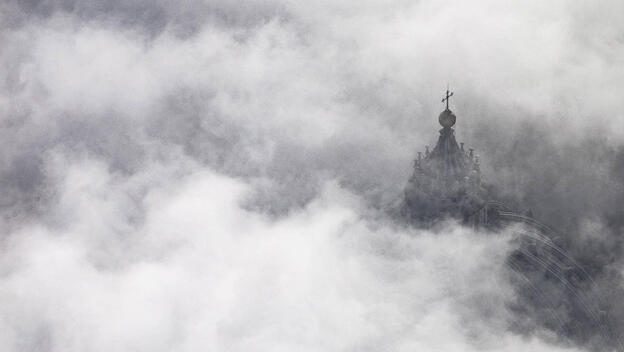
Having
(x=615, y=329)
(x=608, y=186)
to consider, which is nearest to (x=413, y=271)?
(x=615, y=329)

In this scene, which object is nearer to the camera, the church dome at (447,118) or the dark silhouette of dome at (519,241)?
the church dome at (447,118)

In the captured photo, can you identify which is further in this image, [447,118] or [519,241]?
[519,241]

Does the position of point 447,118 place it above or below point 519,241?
above

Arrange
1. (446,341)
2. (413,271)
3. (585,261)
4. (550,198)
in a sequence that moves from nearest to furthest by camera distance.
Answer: (446,341)
(413,271)
(585,261)
(550,198)

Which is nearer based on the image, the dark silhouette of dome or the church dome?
the church dome

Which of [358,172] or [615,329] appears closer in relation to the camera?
[615,329]

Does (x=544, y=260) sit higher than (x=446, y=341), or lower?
higher

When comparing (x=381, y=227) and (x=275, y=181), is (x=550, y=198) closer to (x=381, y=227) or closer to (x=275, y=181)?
(x=381, y=227)

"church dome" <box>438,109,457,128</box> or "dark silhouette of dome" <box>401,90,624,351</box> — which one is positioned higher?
"church dome" <box>438,109,457,128</box>

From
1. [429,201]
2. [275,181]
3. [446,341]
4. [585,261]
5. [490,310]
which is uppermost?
[275,181]

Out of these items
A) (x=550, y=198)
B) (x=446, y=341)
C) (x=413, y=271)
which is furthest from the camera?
(x=550, y=198)

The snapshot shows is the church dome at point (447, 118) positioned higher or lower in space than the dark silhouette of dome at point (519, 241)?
higher
